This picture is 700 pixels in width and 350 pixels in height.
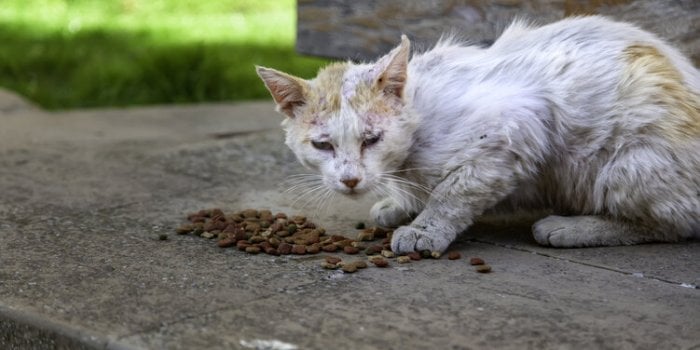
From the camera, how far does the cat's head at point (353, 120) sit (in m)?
3.05

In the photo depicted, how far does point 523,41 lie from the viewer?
346cm

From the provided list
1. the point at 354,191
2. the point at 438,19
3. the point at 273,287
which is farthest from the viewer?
the point at 438,19

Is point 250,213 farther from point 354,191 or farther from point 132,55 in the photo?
point 132,55

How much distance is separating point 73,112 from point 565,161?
3809 millimetres

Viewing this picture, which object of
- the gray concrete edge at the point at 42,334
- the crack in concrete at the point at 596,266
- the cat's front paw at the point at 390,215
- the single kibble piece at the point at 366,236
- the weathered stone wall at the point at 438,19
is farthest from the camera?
the weathered stone wall at the point at 438,19

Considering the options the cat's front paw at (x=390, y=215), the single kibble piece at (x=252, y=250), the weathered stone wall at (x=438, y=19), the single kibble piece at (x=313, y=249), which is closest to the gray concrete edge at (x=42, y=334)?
the single kibble piece at (x=252, y=250)

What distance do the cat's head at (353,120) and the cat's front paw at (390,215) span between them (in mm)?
435

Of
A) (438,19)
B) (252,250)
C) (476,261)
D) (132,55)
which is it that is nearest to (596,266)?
(476,261)

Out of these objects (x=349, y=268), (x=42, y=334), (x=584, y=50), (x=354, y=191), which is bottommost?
(x=42, y=334)

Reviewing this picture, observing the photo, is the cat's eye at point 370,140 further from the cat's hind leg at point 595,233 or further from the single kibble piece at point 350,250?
the cat's hind leg at point 595,233

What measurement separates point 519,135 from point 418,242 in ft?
1.59

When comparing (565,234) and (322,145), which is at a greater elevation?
(322,145)

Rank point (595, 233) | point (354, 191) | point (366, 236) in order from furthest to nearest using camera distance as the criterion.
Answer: point (366, 236) < point (595, 233) < point (354, 191)

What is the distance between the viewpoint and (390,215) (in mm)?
3586
